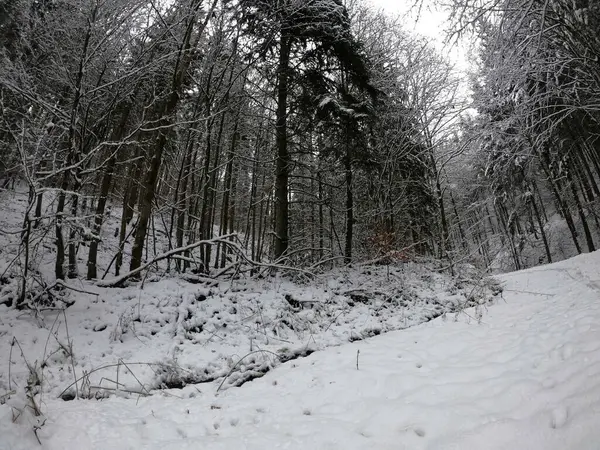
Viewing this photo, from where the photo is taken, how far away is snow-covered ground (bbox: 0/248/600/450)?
8.32ft

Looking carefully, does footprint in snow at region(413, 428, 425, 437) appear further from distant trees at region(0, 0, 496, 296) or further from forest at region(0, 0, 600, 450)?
distant trees at region(0, 0, 496, 296)

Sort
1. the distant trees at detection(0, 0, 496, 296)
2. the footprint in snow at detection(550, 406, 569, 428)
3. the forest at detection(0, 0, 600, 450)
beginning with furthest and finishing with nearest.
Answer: the distant trees at detection(0, 0, 496, 296) → the forest at detection(0, 0, 600, 450) → the footprint in snow at detection(550, 406, 569, 428)

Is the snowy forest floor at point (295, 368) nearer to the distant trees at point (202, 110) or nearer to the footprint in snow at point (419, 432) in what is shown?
the footprint in snow at point (419, 432)

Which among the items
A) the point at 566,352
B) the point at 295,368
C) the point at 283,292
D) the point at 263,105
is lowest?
the point at 295,368

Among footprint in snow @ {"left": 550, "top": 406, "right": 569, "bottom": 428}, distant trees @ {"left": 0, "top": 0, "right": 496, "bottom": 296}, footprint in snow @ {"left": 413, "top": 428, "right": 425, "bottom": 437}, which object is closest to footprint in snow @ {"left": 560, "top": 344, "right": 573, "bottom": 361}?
footprint in snow @ {"left": 550, "top": 406, "right": 569, "bottom": 428}

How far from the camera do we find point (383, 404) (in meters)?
3.21

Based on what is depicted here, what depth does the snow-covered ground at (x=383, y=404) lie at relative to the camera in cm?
254

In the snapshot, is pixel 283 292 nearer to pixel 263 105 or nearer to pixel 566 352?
pixel 566 352

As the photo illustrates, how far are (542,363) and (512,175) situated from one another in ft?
67.4

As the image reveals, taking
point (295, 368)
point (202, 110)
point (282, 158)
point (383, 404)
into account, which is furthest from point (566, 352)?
point (202, 110)

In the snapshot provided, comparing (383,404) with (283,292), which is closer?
(383,404)

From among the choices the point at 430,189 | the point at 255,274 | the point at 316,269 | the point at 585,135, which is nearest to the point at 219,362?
the point at 255,274

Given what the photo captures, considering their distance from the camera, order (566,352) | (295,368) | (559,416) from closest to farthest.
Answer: (559,416) → (566,352) → (295,368)

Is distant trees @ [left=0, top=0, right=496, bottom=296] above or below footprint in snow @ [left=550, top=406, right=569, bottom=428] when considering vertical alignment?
above
